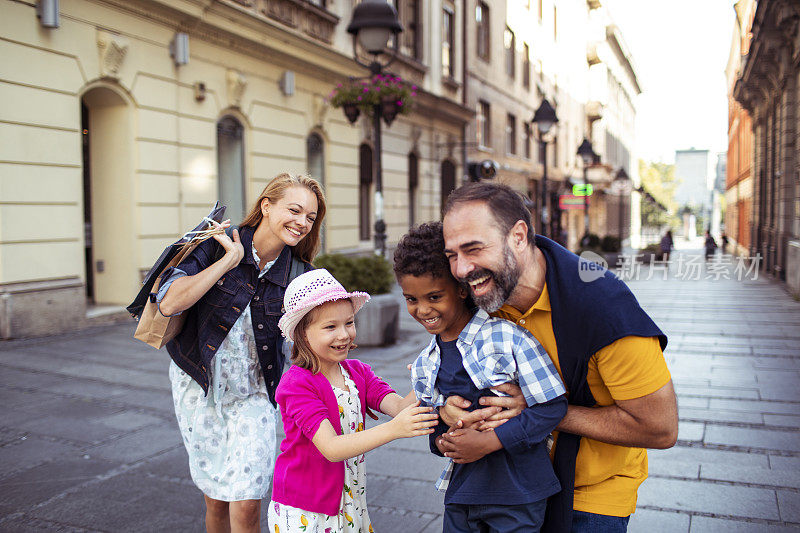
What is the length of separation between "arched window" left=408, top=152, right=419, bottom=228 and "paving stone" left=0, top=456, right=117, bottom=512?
17.9 meters

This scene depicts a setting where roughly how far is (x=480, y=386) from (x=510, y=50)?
32379 mm

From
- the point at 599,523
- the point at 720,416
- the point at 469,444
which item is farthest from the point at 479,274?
the point at 720,416

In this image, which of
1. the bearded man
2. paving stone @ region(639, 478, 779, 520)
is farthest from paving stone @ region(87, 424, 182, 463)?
the bearded man

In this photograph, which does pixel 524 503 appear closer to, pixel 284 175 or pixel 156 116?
pixel 284 175

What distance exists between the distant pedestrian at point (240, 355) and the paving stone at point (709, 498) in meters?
2.53

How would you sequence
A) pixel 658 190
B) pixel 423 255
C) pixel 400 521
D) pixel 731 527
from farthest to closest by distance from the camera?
pixel 658 190 → pixel 400 521 → pixel 731 527 → pixel 423 255

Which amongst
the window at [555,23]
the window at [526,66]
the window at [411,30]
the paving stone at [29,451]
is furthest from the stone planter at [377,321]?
the window at [555,23]

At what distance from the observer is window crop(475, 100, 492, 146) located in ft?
93.2

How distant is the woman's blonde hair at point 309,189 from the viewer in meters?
3.16

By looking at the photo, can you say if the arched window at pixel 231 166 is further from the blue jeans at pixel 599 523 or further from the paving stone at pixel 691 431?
the blue jeans at pixel 599 523

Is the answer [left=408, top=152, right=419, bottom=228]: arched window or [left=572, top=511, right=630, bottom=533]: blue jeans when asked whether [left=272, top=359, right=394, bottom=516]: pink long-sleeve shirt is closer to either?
[left=572, top=511, right=630, bottom=533]: blue jeans

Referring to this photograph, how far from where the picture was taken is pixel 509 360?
2.03m

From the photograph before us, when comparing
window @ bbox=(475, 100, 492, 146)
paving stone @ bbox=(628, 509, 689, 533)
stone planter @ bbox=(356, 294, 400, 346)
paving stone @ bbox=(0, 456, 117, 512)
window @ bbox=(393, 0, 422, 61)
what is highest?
window @ bbox=(393, 0, 422, 61)

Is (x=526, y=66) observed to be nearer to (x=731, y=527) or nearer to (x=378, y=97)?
(x=378, y=97)
